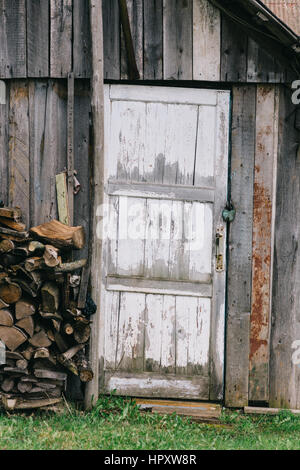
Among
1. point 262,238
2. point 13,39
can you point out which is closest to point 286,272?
point 262,238

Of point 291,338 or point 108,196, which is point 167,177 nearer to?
point 108,196

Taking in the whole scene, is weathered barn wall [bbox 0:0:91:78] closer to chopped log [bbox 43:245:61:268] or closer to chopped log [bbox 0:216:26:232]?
chopped log [bbox 0:216:26:232]

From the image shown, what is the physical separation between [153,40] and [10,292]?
2.33 m

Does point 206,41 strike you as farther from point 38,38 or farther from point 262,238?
point 262,238

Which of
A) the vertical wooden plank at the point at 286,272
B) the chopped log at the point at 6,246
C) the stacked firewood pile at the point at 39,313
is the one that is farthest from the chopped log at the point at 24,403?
the vertical wooden plank at the point at 286,272

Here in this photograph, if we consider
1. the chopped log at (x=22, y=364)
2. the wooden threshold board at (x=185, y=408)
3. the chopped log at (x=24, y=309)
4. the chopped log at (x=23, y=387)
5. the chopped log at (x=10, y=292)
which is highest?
the chopped log at (x=10, y=292)

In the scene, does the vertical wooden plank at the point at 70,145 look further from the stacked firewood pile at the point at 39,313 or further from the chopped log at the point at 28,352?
the chopped log at the point at 28,352

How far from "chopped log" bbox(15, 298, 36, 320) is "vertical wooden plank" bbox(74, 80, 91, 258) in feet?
2.16

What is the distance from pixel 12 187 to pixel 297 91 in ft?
8.19

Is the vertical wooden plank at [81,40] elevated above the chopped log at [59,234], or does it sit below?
above

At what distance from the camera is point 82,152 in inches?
183

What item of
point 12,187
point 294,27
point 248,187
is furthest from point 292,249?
point 12,187

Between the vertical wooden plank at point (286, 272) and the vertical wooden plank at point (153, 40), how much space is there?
3.45 feet

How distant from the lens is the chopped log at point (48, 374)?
169 inches
